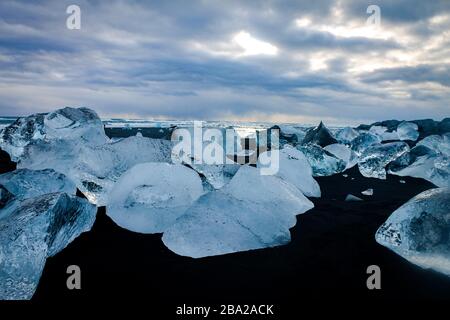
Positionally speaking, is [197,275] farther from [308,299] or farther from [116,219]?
[116,219]

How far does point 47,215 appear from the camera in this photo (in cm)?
185

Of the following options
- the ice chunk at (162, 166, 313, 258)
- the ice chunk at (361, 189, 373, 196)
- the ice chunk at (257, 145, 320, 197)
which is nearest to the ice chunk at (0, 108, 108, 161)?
the ice chunk at (257, 145, 320, 197)

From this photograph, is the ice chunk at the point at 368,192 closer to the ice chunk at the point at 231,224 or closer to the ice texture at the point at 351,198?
the ice texture at the point at 351,198

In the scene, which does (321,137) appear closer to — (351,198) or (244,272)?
(351,198)

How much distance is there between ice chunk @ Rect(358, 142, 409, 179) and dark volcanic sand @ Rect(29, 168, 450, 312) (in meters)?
2.57

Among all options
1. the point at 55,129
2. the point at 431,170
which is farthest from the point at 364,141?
the point at 55,129

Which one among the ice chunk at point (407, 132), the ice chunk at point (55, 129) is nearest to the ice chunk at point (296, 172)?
the ice chunk at point (55, 129)

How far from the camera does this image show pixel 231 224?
2.13 meters

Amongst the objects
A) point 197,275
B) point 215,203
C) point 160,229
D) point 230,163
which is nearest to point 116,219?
point 160,229

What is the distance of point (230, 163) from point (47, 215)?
227cm

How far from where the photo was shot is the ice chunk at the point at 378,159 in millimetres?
4766

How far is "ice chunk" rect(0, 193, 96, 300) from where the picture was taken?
1605 millimetres

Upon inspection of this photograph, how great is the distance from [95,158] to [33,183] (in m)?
0.63
